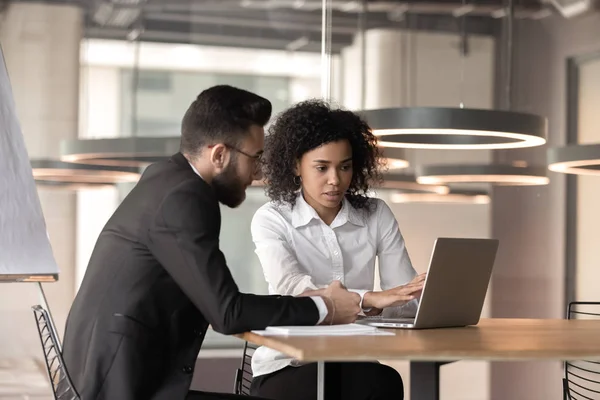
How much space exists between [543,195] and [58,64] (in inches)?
111

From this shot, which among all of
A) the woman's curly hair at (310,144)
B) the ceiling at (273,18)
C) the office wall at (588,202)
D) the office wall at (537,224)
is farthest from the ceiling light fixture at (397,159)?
the woman's curly hair at (310,144)

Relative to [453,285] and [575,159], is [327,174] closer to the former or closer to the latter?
[453,285]

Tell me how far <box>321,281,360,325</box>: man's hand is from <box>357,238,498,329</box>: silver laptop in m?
0.17

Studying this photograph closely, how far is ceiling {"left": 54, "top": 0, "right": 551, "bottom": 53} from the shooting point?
18.1 feet

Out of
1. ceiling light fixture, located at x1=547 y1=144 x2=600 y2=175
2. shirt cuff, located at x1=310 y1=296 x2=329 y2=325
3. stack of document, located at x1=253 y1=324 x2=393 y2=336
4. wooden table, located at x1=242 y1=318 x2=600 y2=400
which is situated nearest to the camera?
wooden table, located at x1=242 y1=318 x2=600 y2=400

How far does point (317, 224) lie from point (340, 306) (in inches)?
27.9

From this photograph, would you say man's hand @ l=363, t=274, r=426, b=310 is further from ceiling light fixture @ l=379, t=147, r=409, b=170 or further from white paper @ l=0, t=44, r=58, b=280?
ceiling light fixture @ l=379, t=147, r=409, b=170

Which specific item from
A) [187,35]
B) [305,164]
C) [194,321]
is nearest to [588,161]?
[187,35]

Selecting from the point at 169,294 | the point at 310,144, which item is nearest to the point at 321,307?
the point at 169,294

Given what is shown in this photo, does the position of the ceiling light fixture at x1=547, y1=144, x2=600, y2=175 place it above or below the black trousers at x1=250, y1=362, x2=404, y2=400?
above

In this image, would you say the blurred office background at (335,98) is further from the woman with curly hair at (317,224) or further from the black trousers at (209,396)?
the black trousers at (209,396)

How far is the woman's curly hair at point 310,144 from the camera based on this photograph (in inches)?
132

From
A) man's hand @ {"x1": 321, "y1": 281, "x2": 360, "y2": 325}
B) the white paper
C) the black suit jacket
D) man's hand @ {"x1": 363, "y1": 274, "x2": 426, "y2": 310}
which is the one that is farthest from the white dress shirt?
the white paper

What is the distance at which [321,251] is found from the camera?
3.21 meters
